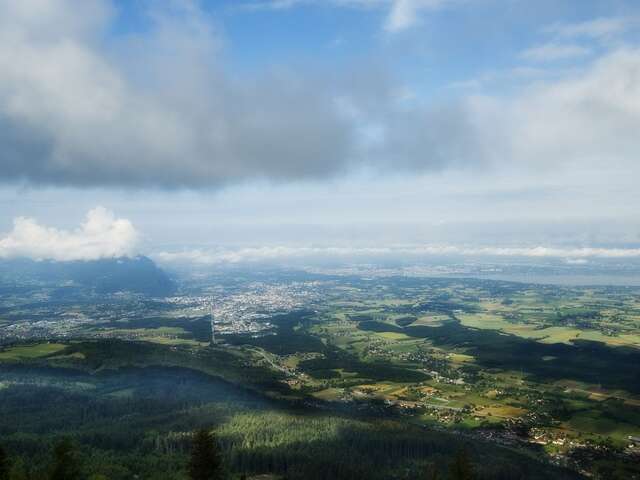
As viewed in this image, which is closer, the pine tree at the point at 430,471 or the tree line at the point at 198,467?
the tree line at the point at 198,467

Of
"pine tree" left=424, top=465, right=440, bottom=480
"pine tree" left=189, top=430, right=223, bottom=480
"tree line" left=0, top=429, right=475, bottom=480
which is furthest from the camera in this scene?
Answer: "pine tree" left=424, top=465, right=440, bottom=480

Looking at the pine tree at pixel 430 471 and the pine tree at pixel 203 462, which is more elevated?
the pine tree at pixel 203 462

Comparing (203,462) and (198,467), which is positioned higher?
(203,462)

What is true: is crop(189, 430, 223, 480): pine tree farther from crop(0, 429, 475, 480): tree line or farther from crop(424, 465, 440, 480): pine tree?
crop(424, 465, 440, 480): pine tree

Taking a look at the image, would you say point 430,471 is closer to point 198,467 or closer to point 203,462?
point 203,462

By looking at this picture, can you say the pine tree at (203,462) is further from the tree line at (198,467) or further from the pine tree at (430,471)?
the pine tree at (430,471)

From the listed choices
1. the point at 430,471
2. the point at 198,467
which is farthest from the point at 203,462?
the point at 430,471

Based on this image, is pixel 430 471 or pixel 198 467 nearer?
pixel 198 467

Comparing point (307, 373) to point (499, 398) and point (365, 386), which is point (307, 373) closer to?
point (365, 386)

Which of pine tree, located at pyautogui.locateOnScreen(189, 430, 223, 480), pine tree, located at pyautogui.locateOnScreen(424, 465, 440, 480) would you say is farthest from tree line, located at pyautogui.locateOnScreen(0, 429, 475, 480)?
pine tree, located at pyautogui.locateOnScreen(424, 465, 440, 480)

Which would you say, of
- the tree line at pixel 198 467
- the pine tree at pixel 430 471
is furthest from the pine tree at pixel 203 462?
the pine tree at pixel 430 471

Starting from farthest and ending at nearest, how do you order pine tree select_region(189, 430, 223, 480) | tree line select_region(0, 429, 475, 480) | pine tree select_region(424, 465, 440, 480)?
pine tree select_region(424, 465, 440, 480), tree line select_region(0, 429, 475, 480), pine tree select_region(189, 430, 223, 480)
